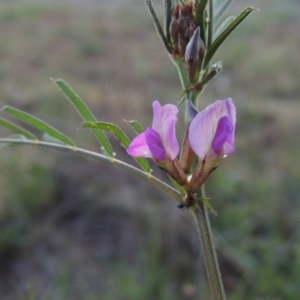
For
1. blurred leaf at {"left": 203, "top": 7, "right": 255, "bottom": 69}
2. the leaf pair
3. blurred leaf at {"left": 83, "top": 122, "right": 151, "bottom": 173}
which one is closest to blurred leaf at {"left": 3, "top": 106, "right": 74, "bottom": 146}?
the leaf pair

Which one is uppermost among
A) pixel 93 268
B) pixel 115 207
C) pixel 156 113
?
pixel 156 113

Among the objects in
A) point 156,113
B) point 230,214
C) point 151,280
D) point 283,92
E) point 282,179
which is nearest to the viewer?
point 156,113

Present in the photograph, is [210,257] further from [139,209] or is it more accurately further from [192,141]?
[139,209]

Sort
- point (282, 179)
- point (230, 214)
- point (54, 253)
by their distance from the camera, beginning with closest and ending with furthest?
point (230, 214), point (54, 253), point (282, 179)

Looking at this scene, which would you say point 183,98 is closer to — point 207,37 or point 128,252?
point 207,37

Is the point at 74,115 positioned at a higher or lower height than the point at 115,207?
higher

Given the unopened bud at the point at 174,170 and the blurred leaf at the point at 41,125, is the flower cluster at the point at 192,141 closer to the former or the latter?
the unopened bud at the point at 174,170

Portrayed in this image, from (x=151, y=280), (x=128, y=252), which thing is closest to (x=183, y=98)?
Result: (x=151, y=280)

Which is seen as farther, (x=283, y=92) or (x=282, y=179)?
(x=283, y=92)
